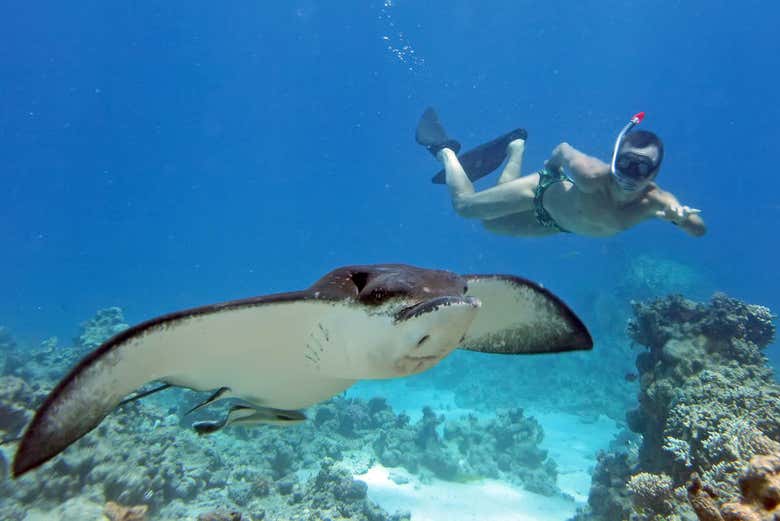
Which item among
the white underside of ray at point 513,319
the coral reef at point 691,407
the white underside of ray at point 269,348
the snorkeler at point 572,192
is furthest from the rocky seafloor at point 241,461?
the snorkeler at point 572,192

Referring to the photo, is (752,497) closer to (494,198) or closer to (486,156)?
(494,198)

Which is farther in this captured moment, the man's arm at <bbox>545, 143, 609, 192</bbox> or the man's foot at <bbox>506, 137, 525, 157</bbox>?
the man's foot at <bbox>506, 137, 525, 157</bbox>

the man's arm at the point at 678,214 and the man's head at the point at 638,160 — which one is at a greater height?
the man's head at the point at 638,160

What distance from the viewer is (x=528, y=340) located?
2.64 metres

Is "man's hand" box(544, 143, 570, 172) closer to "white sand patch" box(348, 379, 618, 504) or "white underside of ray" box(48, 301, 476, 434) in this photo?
"white underside of ray" box(48, 301, 476, 434)

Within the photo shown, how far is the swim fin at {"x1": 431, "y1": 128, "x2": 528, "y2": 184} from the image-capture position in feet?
33.8

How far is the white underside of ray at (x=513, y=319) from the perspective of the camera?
237 centimetres

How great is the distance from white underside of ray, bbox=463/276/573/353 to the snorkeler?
179 inches

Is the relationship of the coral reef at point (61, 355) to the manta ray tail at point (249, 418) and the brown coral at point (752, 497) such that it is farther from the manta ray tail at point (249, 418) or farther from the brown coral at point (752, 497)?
the brown coral at point (752, 497)

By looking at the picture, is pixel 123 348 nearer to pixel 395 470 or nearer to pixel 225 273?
pixel 395 470

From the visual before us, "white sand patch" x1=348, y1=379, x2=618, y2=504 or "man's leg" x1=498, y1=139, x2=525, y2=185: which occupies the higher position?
"man's leg" x1=498, y1=139, x2=525, y2=185

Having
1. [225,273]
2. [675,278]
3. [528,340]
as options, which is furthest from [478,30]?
[225,273]

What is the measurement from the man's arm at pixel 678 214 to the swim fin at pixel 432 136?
5918 mm

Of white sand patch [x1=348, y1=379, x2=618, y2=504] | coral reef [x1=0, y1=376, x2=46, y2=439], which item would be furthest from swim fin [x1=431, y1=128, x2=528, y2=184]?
coral reef [x1=0, y1=376, x2=46, y2=439]
